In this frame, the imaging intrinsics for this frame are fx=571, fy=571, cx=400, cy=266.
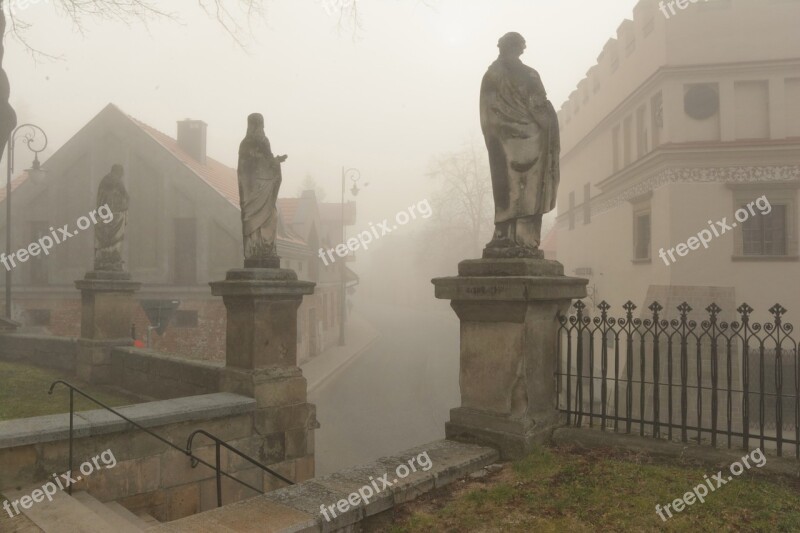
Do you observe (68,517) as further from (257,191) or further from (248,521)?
(257,191)

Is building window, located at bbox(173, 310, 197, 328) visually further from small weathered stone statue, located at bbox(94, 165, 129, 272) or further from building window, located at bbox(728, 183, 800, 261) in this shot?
building window, located at bbox(728, 183, 800, 261)

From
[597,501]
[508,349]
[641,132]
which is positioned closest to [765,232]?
[641,132]

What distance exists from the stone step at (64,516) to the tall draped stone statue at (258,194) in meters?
3.83

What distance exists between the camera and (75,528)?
438 cm

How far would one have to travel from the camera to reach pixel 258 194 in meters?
8.15

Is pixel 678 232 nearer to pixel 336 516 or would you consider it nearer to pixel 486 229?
pixel 336 516

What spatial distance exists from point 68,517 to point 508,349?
3.82 meters

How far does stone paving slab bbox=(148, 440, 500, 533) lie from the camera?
10.8 ft

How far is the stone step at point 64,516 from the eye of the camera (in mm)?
4363

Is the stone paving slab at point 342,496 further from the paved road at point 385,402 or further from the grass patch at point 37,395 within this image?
the paved road at point 385,402

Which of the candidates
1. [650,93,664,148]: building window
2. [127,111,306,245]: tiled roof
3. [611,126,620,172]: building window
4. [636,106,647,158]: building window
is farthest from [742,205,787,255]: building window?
[127,111,306,245]: tiled roof

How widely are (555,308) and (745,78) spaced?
1629cm

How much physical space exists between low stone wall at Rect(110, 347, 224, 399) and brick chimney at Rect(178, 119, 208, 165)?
693 inches

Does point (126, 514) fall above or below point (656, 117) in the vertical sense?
below
